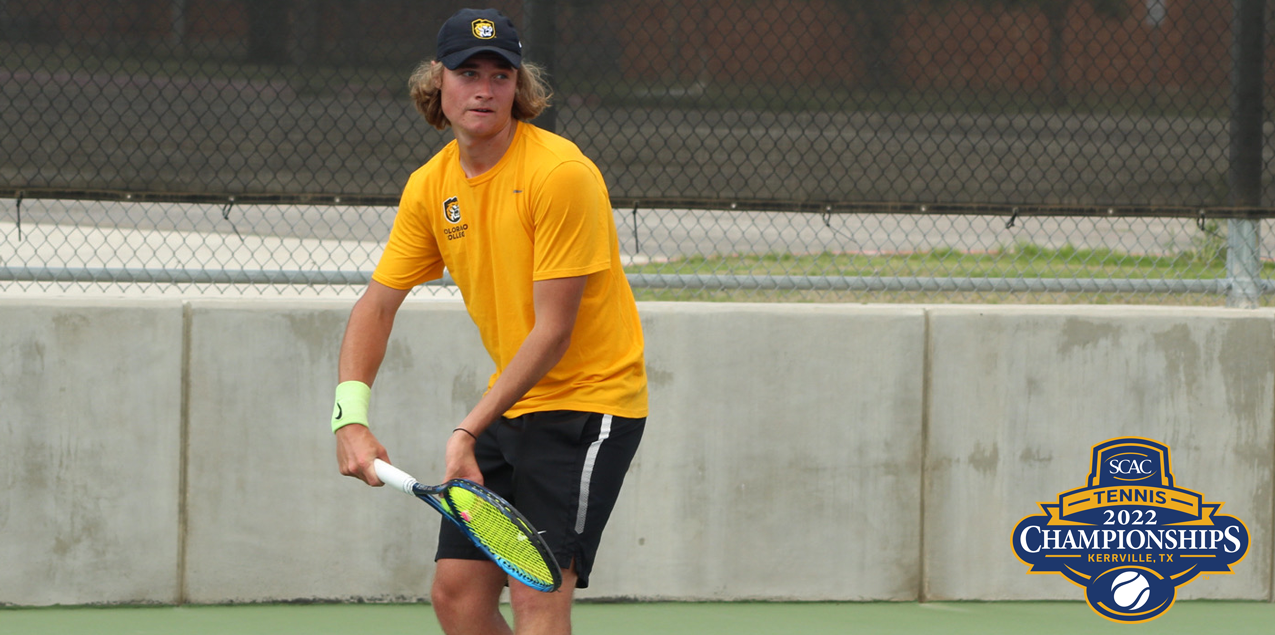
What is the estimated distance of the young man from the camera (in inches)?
112

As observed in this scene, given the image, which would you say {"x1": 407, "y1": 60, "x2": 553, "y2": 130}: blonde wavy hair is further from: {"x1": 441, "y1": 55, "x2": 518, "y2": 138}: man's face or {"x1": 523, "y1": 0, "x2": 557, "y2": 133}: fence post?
{"x1": 523, "y1": 0, "x2": 557, "y2": 133}: fence post

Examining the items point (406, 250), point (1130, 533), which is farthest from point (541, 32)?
point (1130, 533)

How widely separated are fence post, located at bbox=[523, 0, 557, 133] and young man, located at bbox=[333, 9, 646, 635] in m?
1.52

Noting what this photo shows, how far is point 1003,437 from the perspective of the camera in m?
4.77

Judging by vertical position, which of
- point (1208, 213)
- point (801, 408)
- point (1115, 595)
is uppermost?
point (1208, 213)

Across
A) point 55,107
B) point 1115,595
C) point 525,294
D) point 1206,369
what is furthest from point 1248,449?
point 55,107

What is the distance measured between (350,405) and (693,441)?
1923 millimetres

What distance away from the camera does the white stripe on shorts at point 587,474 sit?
3.04m

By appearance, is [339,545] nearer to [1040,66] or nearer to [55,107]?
[55,107]

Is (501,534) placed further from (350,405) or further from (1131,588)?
(1131,588)

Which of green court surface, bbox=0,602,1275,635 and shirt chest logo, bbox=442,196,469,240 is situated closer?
shirt chest logo, bbox=442,196,469,240

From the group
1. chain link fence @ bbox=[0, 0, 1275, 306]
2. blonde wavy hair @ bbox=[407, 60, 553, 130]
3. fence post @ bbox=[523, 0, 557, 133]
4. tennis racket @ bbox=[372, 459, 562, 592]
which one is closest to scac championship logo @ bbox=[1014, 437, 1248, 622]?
chain link fence @ bbox=[0, 0, 1275, 306]

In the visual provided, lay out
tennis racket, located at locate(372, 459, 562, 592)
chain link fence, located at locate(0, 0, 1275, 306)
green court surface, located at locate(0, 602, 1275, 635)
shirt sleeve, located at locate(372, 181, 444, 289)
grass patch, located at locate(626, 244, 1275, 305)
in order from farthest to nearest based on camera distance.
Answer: grass patch, located at locate(626, 244, 1275, 305), chain link fence, located at locate(0, 0, 1275, 306), green court surface, located at locate(0, 602, 1275, 635), shirt sleeve, located at locate(372, 181, 444, 289), tennis racket, located at locate(372, 459, 562, 592)

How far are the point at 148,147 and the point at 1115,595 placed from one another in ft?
13.2
